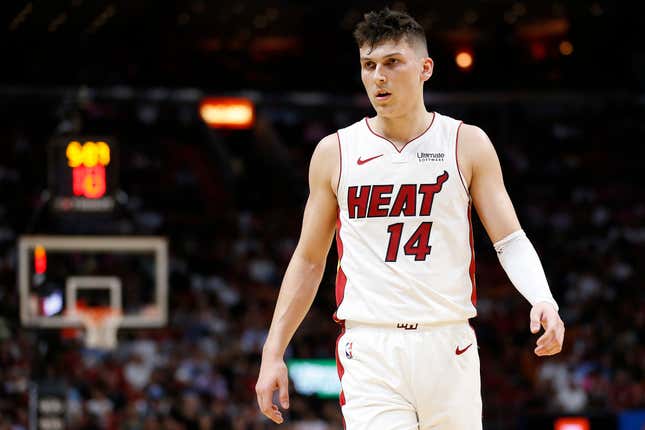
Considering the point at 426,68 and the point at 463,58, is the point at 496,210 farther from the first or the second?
the point at 463,58

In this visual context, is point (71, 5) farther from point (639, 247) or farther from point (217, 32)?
point (639, 247)

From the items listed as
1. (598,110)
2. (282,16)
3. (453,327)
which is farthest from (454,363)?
(598,110)

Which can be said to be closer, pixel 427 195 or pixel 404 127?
pixel 427 195

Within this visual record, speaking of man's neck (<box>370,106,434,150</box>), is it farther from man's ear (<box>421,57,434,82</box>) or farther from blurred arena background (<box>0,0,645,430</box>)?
blurred arena background (<box>0,0,645,430</box>)

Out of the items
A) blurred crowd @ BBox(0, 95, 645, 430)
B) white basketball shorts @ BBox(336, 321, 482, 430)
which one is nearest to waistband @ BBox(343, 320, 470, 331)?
white basketball shorts @ BBox(336, 321, 482, 430)

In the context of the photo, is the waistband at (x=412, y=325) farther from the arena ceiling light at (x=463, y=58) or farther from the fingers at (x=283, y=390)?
the arena ceiling light at (x=463, y=58)

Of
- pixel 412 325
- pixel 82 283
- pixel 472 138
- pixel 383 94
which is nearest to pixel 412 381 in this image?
pixel 412 325

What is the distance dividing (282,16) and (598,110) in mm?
9367

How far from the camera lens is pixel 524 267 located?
15.4 ft

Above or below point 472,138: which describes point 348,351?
below

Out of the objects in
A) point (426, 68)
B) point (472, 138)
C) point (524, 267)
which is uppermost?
point (426, 68)

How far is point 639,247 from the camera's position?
936 inches

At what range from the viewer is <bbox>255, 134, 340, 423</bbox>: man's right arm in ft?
16.1

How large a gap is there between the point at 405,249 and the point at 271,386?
76cm
